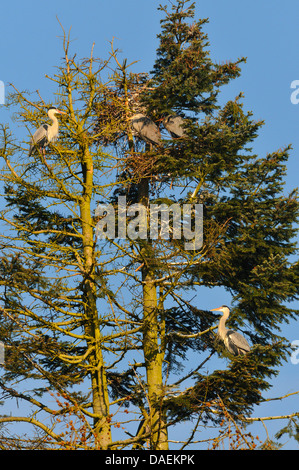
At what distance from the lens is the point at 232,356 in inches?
593

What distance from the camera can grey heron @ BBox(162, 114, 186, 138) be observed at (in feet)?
60.2

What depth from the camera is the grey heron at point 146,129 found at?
1866cm

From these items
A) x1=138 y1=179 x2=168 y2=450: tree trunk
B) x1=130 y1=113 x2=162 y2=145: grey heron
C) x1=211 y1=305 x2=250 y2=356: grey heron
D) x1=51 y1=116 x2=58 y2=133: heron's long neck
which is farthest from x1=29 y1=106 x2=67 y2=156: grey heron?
x1=211 y1=305 x2=250 y2=356: grey heron

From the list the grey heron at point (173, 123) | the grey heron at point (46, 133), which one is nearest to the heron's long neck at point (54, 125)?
the grey heron at point (46, 133)

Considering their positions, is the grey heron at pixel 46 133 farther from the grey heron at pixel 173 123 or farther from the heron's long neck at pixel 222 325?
the heron's long neck at pixel 222 325

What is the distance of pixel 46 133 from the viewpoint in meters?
17.8

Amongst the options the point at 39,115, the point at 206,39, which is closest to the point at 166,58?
the point at 206,39

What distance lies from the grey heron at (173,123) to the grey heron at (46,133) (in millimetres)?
2840

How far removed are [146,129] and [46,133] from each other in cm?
265

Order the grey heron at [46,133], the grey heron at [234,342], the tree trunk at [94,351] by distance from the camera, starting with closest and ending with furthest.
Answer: the grey heron at [234,342] → the tree trunk at [94,351] → the grey heron at [46,133]
